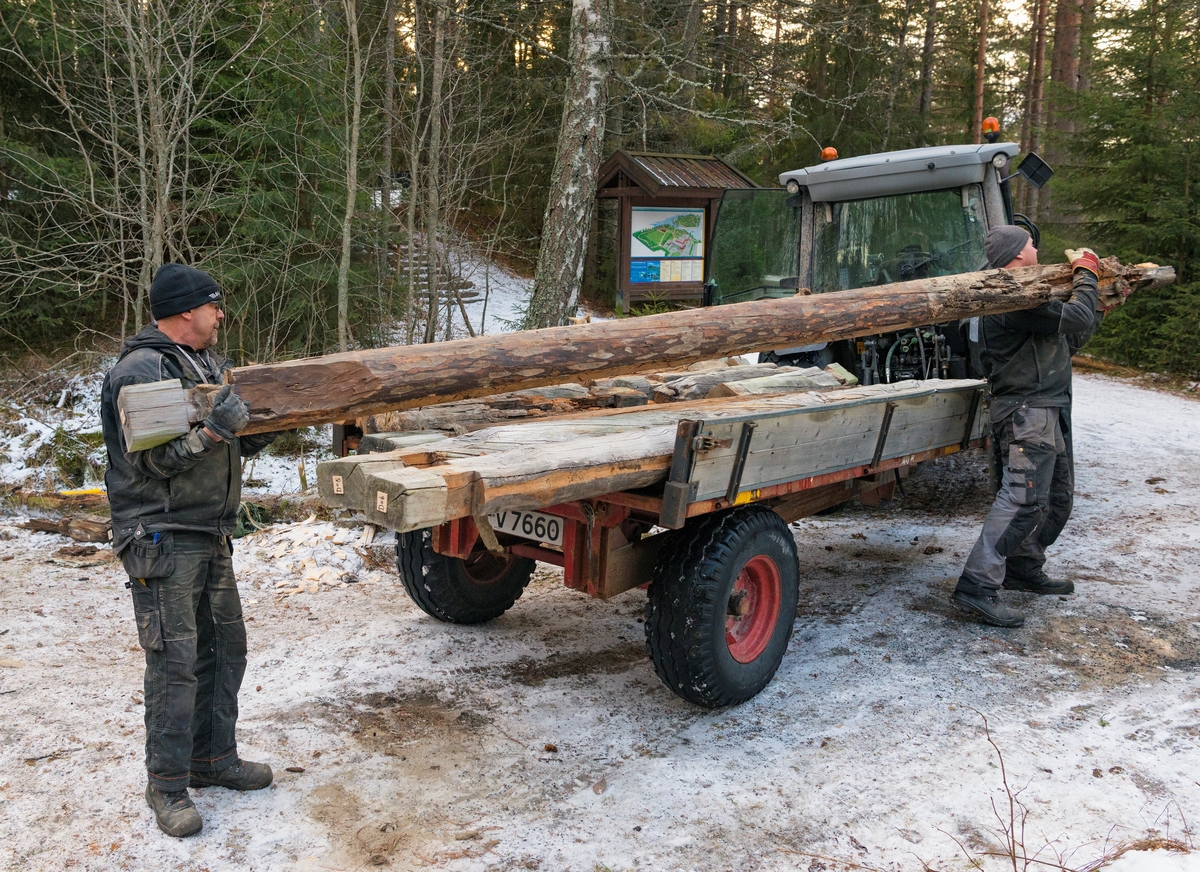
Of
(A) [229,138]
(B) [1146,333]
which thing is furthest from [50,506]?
(B) [1146,333]

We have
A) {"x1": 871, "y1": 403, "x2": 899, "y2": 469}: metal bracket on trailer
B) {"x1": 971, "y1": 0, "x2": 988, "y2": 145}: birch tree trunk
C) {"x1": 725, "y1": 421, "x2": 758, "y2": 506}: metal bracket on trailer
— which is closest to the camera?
{"x1": 725, "y1": 421, "x2": 758, "y2": 506}: metal bracket on trailer

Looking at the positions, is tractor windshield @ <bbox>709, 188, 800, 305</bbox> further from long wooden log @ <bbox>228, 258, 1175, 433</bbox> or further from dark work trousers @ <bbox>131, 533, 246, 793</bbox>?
dark work trousers @ <bbox>131, 533, 246, 793</bbox>

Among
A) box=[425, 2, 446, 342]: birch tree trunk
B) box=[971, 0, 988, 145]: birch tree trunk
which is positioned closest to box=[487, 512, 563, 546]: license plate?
box=[425, 2, 446, 342]: birch tree trunk

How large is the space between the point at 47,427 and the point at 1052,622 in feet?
29.9

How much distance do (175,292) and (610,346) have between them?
1.81 metres

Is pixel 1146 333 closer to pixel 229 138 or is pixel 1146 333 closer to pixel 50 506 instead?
pixel 229 138

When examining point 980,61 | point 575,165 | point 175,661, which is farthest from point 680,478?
point 980,61

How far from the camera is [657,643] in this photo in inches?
153

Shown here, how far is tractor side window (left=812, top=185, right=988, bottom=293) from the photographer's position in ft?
21.2

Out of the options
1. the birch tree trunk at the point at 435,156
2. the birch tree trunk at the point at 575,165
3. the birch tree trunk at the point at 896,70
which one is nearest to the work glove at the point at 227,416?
the birch tree trunk at the point at 575,165

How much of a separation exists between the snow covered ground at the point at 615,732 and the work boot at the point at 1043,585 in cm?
11

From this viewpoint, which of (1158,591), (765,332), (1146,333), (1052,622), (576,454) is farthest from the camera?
(1146,333)

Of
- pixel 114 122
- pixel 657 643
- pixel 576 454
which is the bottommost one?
pixel 657 643

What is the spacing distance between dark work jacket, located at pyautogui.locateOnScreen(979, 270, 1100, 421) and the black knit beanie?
4196mm
